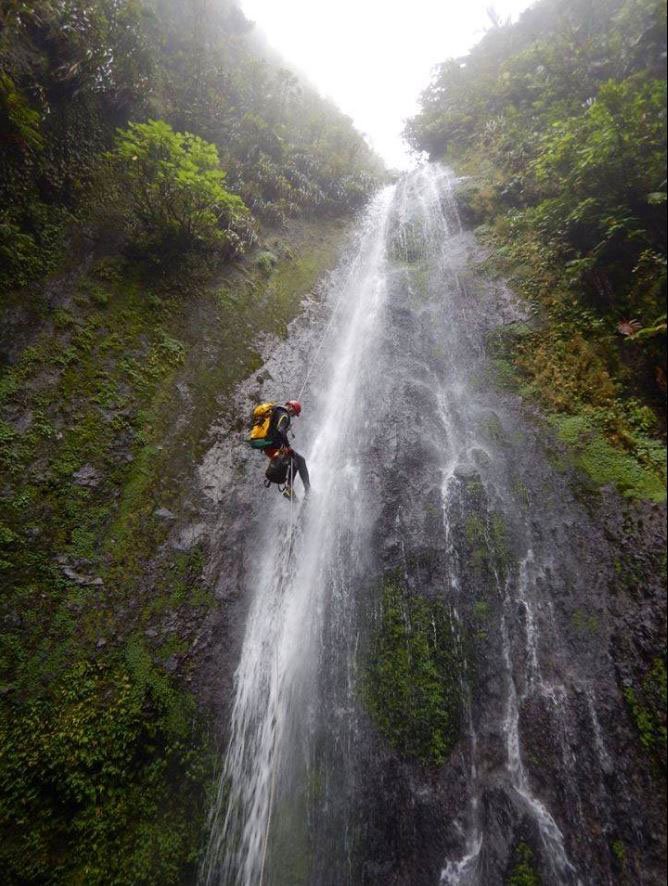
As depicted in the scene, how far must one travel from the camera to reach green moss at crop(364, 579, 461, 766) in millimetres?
5109

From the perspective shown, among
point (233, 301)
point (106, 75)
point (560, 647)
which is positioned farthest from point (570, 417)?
point (106, 75)

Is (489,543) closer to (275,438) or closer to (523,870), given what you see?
(523,870)

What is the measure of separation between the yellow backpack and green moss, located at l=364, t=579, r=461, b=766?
10.2ft

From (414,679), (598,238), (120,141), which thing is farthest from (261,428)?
(120,141)

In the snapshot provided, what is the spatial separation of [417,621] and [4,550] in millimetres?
5874

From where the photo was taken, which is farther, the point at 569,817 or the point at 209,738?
the point at 209,738

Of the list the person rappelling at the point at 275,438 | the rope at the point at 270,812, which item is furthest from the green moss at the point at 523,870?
the person rappelling at the point at 275,438

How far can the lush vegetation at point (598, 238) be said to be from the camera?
608 centimetres

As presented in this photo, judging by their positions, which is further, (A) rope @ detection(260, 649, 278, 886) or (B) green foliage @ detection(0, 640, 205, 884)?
(A) rope @ detection(260, 649, 278, 886)

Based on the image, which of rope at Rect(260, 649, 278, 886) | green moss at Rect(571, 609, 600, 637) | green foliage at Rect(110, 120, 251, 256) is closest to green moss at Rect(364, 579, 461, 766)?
rope at Rect(260, 649, 278, 886)

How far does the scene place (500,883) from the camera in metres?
4.19

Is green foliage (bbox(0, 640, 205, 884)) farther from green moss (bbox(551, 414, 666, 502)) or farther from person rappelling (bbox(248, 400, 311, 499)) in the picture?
green moss (bbox(551, 414, 666, 502))

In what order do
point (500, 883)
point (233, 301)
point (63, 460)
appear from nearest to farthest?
point (500, 883) < point (63, 460) < point (233, 301)

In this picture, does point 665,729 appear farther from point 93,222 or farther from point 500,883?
point 93,222
